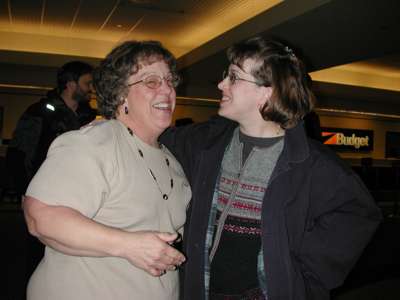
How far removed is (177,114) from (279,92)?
39.6 ft

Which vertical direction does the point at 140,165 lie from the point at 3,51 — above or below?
below

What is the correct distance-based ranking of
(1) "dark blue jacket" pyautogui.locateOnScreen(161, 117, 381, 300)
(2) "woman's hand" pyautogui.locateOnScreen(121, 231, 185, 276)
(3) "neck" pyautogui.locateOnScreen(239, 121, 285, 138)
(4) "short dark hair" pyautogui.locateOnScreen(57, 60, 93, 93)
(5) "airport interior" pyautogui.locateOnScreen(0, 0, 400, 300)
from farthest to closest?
(5) "airport interior" pyautogui.locateOnScreen(0, 0, 400, 300)
(4) "short dark hair" pyautogui.locateOnScreen(57, 60, 93, 93)
(3) "neck" pyautogui.locateOnScreen(239, 121, 285, 138)
(1) "dark blue jacket" pyautogui.locateOnScreen(161, 117, 381, 300)
(2) "woman's hand" pyautogui.locateOnScreen(121, 231, 185, 276)

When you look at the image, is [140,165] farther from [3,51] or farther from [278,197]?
[3,51]

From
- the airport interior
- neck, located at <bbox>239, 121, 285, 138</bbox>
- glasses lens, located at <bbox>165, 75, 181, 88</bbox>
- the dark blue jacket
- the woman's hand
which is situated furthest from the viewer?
A: the airport interior

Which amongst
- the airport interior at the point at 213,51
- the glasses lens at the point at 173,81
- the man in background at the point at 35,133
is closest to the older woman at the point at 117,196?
the glasses lens at the point at 173,81

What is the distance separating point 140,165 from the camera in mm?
1423

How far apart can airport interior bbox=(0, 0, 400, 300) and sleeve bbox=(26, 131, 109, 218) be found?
1480mm

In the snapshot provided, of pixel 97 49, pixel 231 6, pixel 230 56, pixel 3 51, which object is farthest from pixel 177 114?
pixel 230 56

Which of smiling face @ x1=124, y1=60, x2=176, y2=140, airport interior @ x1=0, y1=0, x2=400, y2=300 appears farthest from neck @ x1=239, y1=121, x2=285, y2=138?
airport interior @ x1=0, y1=0, x2=400, y2=300

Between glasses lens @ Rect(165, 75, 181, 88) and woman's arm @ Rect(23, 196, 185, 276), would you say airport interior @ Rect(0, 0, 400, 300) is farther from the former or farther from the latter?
woman's arm @ Rect(23, 196, 185, 276)

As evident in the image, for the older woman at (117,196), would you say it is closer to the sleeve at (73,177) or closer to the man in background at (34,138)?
the sleeve at (73,177)

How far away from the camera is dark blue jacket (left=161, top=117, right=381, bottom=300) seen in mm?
1490

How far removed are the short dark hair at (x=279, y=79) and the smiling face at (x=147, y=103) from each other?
40cm

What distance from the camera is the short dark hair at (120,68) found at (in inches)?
59.1
